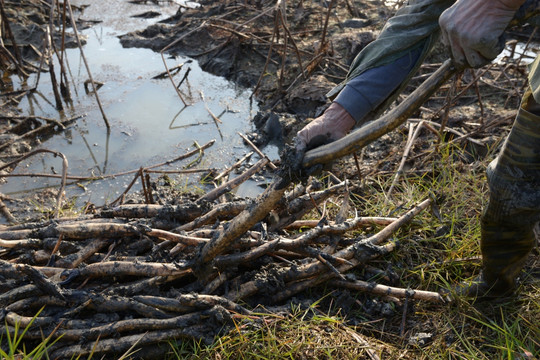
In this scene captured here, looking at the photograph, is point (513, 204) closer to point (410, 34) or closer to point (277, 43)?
point (410, 34)

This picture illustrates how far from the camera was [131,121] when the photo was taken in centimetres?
524

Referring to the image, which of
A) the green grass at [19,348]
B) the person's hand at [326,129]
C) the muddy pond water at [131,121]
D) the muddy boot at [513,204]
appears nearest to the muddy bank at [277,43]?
the muddy pond water at [131,121]

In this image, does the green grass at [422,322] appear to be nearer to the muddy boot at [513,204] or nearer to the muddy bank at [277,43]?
the muddy boot at [513,204]

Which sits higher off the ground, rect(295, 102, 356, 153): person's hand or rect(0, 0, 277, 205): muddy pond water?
rect(295, 102, 356, 153): person's hand

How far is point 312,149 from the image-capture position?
1.95 meters

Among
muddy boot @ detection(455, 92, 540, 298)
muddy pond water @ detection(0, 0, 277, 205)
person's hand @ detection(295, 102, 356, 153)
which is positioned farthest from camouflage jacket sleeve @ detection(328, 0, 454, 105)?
muddy pond water @ detection(0, 0, 277, 205)

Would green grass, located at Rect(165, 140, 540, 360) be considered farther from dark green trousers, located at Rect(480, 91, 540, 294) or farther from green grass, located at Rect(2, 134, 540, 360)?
dark green trousers, located at Rect(480, 91, 540, 294)

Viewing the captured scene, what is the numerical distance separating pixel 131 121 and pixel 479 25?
430 cm

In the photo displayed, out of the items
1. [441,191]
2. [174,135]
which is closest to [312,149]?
[441,191]

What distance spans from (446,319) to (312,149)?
1.11 meters

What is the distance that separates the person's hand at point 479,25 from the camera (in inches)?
66.1

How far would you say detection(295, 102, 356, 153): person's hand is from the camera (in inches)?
78.3

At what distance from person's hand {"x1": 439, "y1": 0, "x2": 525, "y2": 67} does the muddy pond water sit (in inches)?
107

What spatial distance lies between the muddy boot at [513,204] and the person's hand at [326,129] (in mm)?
694
